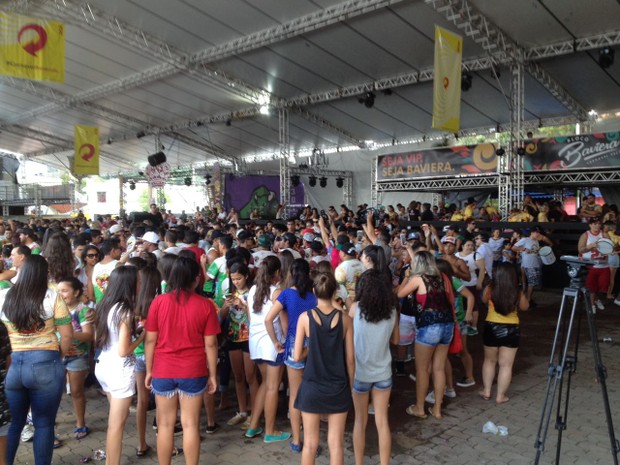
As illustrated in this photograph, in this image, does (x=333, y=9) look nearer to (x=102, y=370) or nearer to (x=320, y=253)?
(x=320, y=253)

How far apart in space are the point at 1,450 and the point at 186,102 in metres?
16.8

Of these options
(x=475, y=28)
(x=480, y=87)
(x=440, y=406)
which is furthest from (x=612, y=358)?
(x=480, y=87)

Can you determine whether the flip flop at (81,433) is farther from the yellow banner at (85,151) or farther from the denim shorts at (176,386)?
the yellow banner at (85,151)

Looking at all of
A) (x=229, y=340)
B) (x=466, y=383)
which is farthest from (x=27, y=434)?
(x=466, y=383)

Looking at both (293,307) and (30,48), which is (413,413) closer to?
(293,307)

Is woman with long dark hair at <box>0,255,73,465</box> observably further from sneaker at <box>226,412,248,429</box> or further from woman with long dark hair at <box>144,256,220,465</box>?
sneaker at <box>226,412,248,429</box>

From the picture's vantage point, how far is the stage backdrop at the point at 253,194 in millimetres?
19734

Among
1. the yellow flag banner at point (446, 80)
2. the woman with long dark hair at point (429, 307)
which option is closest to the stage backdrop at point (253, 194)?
the yellow flag banner at point (446, 80)

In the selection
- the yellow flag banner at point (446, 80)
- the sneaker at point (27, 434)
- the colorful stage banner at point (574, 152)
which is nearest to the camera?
the sneaker at point (27, 434)

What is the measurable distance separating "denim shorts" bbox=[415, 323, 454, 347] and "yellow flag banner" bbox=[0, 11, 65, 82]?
812 centimetres

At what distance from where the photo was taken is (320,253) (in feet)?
18.2

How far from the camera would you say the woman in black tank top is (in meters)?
2.82

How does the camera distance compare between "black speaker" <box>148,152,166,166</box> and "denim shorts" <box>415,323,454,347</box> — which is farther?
"black speaker" <box>148,152,166,166</box>

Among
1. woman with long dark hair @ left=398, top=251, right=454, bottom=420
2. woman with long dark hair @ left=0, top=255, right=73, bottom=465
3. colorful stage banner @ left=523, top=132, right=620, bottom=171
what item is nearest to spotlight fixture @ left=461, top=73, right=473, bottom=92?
colorful stage banner @ left=523, top=132, right=620, bottom=171
